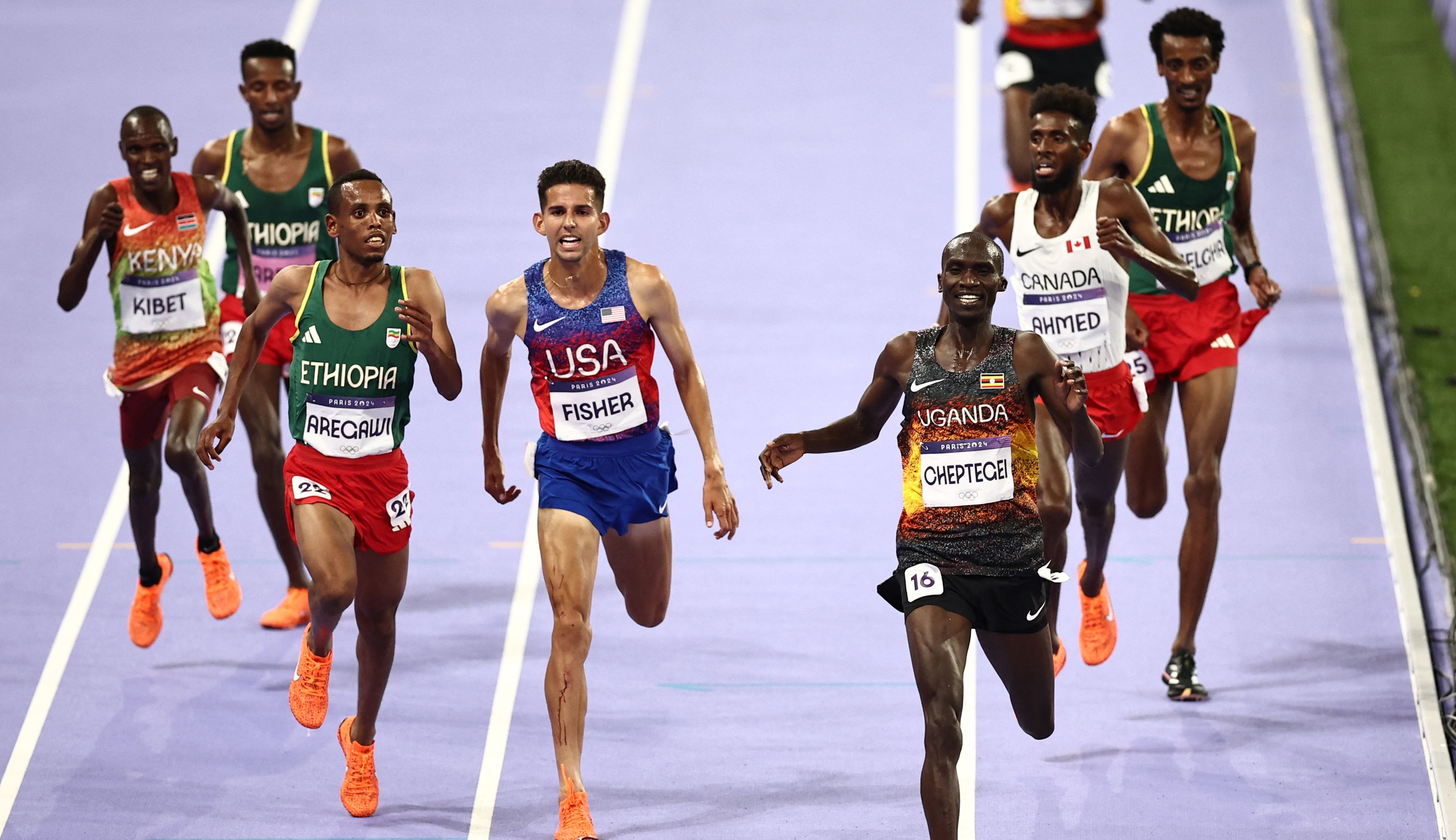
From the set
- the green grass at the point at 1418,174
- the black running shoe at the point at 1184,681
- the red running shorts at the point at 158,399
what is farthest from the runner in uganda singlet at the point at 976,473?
the green grass at the point at 1418,174

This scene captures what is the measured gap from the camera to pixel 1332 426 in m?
9.69

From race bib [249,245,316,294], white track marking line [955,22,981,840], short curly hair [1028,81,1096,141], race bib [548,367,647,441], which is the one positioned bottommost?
race bib [548,367,647,441]

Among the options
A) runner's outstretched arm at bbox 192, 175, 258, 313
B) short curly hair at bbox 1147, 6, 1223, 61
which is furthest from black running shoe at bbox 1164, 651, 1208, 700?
runner's outstretched arm at bbox 192, 175, 258, 313

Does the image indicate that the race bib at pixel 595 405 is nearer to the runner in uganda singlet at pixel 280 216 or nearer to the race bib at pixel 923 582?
the race bib at pixel 923 582

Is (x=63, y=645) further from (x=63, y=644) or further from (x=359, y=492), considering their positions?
(x=359, y=492)

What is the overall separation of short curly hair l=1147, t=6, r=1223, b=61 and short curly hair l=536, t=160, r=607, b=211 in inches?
94.7

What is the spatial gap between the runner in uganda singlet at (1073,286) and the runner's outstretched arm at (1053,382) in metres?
1.13

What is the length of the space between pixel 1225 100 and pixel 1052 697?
23.3 feet

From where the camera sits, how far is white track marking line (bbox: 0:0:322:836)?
7.34m

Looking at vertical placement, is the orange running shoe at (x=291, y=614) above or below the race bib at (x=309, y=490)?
below

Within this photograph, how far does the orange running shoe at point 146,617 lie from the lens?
26.8ft

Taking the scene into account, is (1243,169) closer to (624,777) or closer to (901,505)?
(901,505)

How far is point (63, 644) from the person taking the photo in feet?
27.0

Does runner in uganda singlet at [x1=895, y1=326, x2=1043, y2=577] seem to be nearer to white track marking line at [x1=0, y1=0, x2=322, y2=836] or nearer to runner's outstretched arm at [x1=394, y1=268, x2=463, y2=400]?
runner's outstretched arm at [x1=394, y1=268, x2=463, y2=400]
